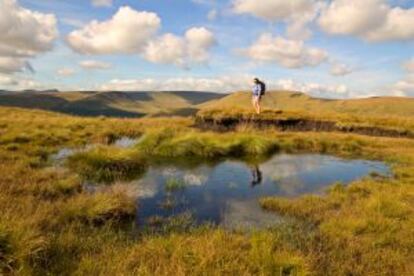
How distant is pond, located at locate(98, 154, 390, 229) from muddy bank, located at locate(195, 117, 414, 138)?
Result: 14.4 metres

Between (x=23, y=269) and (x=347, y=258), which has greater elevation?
(x=23, y=269)

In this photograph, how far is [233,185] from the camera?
713 inches

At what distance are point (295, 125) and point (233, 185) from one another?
87.6 ft

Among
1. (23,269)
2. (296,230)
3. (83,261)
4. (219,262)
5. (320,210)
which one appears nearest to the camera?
(23,269)

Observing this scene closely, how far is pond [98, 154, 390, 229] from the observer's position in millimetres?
13484

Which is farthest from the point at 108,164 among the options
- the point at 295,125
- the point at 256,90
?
the point at 295,125

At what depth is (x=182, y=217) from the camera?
12422 millimetres

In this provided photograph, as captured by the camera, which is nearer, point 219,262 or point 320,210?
point 219,262

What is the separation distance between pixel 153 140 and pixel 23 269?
1950 cm

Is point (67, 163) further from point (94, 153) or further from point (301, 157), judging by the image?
point (301, 157)

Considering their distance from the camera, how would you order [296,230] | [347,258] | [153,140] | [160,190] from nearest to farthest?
[347,258] → [296,230] → [160,190] → [153,140]

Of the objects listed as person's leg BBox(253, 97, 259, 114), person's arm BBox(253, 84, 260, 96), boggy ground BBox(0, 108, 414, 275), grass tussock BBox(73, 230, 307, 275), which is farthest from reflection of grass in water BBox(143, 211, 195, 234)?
person's leg BBox(253, 97, 259, 114)

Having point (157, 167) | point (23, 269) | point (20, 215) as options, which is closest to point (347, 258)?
point (23, 269)

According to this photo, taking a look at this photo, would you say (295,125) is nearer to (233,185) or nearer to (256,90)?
(256,90)
